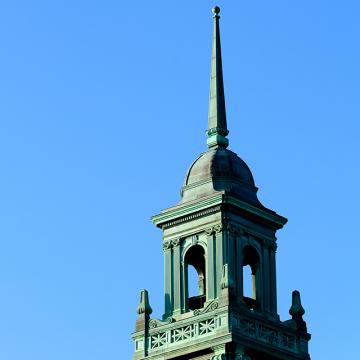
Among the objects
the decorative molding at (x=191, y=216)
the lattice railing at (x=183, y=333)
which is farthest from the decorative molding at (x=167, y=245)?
the lattice railing at (x=183, y=333)

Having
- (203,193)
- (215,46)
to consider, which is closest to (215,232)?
(203,193)

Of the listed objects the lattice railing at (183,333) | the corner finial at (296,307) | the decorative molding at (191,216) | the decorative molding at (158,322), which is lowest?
the lattice railing at (183,333)

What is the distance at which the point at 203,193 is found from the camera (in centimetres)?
9794

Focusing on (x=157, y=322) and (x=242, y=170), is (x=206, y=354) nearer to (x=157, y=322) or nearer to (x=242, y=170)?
(x=157, y=322)

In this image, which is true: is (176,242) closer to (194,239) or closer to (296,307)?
(194,239)

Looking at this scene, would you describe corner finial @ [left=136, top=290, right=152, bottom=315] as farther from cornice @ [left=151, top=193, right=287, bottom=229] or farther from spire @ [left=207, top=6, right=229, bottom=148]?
spire @ [left=207, top=6, right=229, bottom=148]

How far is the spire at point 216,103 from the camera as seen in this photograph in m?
100

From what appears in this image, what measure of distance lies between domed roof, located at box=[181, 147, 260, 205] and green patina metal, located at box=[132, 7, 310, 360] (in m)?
0.05

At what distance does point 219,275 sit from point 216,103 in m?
9.92

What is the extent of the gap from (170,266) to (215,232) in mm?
3054

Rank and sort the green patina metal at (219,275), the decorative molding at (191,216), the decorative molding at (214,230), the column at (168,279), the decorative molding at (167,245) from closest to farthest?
1. the green patina metal at (219,275)
2. the decorative molding at (214,230)
3. the decorative molding at (191,216)
4. the column at (168,279)
5. the decorative molding at (167,245)

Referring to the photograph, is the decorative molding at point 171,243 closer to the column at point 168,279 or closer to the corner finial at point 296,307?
the column at point 168,279

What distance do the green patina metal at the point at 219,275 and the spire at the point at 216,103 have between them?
0.07 meters

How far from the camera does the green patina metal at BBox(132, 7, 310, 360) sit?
93.8 meters
